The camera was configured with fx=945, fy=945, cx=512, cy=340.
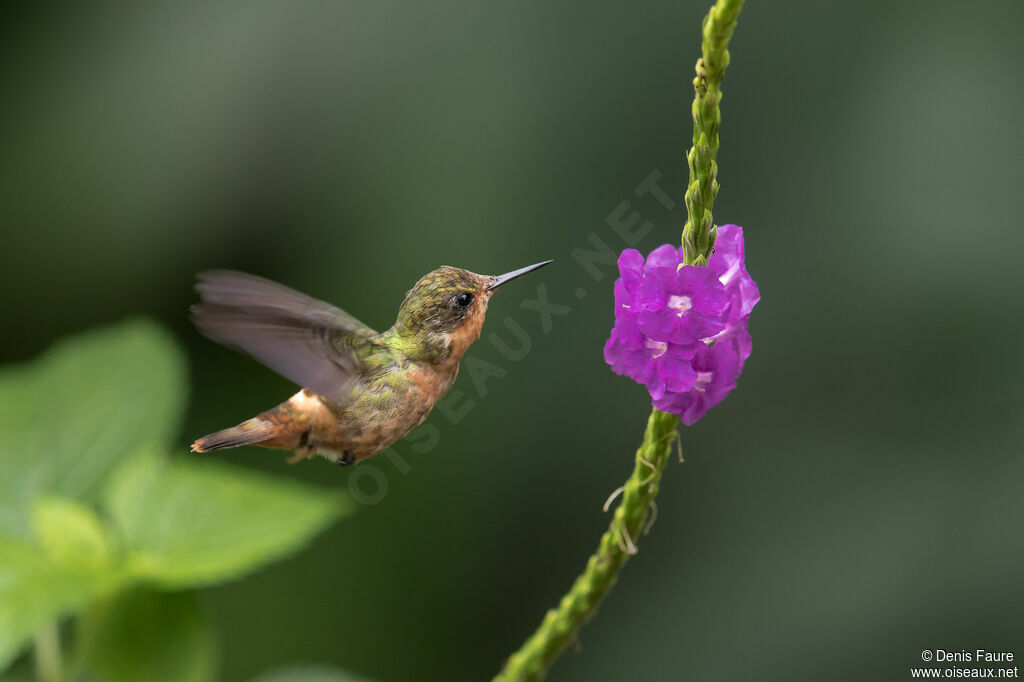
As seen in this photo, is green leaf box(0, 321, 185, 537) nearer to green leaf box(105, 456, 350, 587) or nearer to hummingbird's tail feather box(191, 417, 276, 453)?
green leaf box(105, 456, 350, 587)

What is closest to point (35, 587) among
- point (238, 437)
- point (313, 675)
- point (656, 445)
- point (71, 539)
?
point (71, 539)

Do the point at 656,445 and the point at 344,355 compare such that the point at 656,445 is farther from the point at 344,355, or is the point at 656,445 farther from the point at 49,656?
the point at 49,656

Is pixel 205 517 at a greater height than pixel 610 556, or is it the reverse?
pixel 610 556

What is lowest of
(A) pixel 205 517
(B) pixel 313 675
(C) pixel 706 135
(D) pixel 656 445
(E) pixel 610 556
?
(B) pixel 313 675

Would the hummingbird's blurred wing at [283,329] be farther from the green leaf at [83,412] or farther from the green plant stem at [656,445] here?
the green leaf at [83,412]

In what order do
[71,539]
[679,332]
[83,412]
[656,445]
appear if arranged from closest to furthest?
[679,332]
[656,445]
[71,539]
[83,412]

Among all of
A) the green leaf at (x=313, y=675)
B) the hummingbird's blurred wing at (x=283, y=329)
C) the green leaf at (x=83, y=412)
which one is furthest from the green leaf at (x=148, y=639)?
the hummingbird's blurred wing at (x=283, y=329)

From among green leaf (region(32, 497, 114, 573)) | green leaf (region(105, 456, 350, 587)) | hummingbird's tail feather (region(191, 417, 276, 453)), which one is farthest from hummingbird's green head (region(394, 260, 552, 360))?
green leaf (region(32, 497, 114, 573))

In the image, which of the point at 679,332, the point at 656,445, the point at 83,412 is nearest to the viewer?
the point at 679,332
